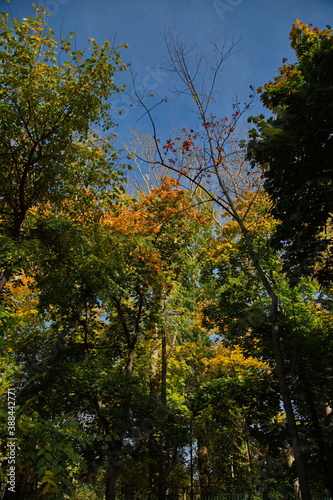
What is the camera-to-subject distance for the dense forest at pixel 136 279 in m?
4.93

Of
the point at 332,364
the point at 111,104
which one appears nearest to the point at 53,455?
the point at 111,104

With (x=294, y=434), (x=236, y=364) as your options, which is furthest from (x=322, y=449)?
(x=294, y=434)

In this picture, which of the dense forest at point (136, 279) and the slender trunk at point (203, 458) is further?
the slender trunk at point (203, 458)

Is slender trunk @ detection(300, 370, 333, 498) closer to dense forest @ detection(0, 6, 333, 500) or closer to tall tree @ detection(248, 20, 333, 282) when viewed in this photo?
dense forest @ detection(0, 6, 333, 500)

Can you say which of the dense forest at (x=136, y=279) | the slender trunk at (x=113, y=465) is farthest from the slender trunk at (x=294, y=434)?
the slender trunk at (x=113, y=465)

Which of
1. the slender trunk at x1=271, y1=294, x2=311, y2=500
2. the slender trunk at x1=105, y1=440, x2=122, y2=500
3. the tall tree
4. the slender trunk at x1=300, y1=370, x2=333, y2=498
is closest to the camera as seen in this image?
the slender trunk at x1=271, y1=294, x2=311, y2=500

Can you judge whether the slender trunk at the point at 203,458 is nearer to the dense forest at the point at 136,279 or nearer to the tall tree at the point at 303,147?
the dense forest at the point at 136,279

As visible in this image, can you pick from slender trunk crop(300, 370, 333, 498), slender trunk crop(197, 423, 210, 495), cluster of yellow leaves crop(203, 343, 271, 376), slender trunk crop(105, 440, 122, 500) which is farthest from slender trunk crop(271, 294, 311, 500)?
slender trunk crop(197, 423, 210, 495)

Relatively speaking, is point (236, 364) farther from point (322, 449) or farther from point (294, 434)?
point (294, 434)

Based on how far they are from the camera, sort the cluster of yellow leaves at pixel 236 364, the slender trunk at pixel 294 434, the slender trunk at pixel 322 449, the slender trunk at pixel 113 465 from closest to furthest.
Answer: the slender trunk at pixel 294 434
the slender trunk at pixel 322 449
the slender trunk at pixel 113 465
the cluster of yellow leaves at pixel 236 364

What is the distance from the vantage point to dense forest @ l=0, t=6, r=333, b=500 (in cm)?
493

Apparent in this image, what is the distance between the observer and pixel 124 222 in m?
9.08

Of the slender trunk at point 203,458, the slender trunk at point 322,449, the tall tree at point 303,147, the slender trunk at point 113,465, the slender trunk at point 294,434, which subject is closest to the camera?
the slender trunk at point 294,434

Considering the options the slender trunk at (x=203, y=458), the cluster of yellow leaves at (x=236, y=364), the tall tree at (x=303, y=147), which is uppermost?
the tall tree at (x=303, y=147)
